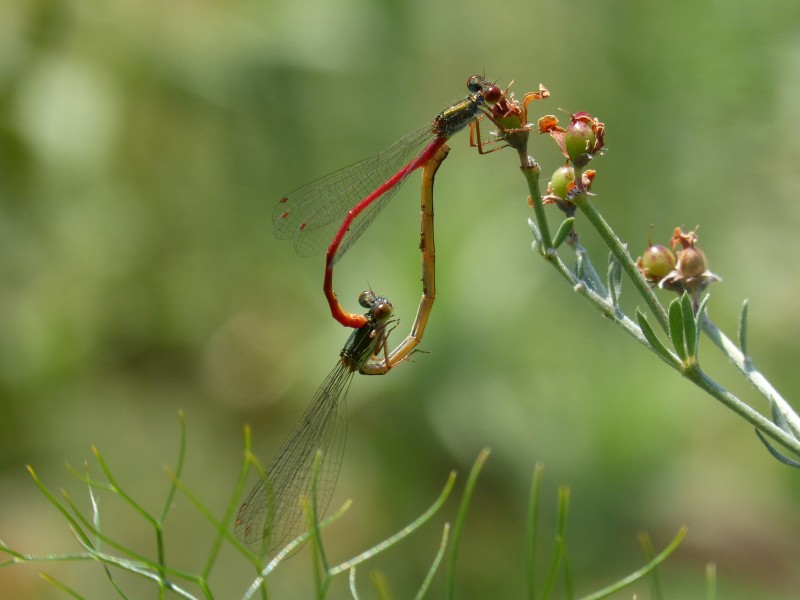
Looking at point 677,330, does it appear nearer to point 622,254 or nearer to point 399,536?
point 622,254

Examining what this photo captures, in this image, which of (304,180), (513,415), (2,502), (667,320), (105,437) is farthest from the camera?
(304,180)

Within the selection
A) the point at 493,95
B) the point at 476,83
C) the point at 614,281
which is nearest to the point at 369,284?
the point at 476,83

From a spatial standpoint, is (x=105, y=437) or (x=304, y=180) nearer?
(x=105, y=437)

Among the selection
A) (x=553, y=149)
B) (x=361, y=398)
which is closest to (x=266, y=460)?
(x=361, y=398)

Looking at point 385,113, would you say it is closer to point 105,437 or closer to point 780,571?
point 105,437

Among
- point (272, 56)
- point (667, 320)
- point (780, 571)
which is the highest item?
point (272, 56)

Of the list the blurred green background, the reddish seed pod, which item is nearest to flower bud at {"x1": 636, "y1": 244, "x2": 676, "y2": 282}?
the reddish seed pod

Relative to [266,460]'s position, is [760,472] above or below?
below

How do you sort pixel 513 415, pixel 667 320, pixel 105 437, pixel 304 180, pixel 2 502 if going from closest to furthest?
1. pixel 667 320
2. pixel 513 415
3. pixel 2 502
4. pixel 105 437
5. pixel 304 180
